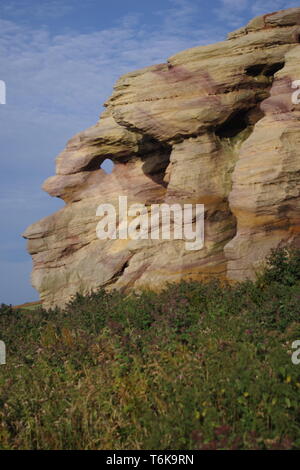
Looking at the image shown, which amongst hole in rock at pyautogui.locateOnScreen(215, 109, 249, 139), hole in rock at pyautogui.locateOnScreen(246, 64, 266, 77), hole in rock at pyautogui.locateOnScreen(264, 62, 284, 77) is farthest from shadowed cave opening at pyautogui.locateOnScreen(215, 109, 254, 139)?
hole in rock at pyautogui.locateOnScreen(264, 62, 284, 77)

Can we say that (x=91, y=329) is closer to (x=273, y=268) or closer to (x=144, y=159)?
(x=273, y=268)

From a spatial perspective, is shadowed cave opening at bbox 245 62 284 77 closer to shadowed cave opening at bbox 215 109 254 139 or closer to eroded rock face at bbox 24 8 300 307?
eroded rock face at bbox 24 8 300 307

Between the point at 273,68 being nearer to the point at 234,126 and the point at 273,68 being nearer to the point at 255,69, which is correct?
the point at 255,69

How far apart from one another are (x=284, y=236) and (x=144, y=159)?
7.83m

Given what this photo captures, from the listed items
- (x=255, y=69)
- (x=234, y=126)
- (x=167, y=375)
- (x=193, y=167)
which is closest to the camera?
(x=167, y=375)

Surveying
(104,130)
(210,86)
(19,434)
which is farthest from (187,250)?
(19,434)

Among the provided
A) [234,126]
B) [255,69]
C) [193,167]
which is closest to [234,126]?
[234,126]

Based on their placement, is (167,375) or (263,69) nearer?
(167,375)

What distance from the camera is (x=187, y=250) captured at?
1669 centimetres

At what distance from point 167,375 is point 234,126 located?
36.5 ft

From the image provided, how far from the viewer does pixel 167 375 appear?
8406 millimetres

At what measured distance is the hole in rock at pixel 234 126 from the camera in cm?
1727

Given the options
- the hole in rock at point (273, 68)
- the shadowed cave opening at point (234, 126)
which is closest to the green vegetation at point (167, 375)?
the shadowed cave opening at point (234, 126)
